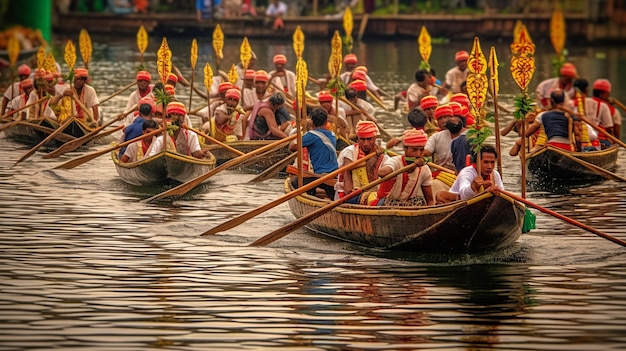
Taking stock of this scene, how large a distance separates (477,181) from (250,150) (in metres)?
7.77

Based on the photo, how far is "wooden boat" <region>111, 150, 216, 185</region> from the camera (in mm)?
19125

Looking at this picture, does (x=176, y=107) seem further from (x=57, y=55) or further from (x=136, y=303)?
(x=57, y=55)

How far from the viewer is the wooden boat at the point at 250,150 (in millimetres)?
21094

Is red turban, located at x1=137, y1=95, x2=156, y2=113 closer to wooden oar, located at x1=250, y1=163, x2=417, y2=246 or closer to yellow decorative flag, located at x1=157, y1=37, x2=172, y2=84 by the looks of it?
yellow decorative flag, located at x1=157, y1=37, x2=172, y2=84

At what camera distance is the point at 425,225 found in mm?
14281

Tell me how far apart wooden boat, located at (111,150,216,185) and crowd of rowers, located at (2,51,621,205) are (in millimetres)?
260

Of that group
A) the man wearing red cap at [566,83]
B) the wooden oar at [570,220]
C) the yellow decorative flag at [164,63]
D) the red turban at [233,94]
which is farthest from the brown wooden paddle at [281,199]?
the man wearing red cap at [566,83]

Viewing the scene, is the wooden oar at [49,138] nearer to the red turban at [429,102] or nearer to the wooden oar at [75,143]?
the wooden oar at [75,143]

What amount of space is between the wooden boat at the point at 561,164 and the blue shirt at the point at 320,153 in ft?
12.7

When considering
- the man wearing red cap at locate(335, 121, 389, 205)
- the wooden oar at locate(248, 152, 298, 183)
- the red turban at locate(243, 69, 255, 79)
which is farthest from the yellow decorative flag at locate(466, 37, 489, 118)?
the red turban at locate(243, 69, 255, 79)

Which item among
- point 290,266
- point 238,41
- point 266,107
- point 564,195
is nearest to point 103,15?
point 238,41

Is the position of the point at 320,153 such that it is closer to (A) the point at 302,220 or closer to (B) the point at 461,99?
(A) the point at 302,220

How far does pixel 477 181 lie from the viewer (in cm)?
1379

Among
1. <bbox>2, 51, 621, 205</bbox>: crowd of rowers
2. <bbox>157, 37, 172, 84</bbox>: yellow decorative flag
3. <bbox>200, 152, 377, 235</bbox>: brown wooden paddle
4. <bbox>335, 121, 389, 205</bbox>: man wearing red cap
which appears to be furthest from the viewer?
<bbox>157, 37, 172, 84</bbox>: yellow decorative flag
